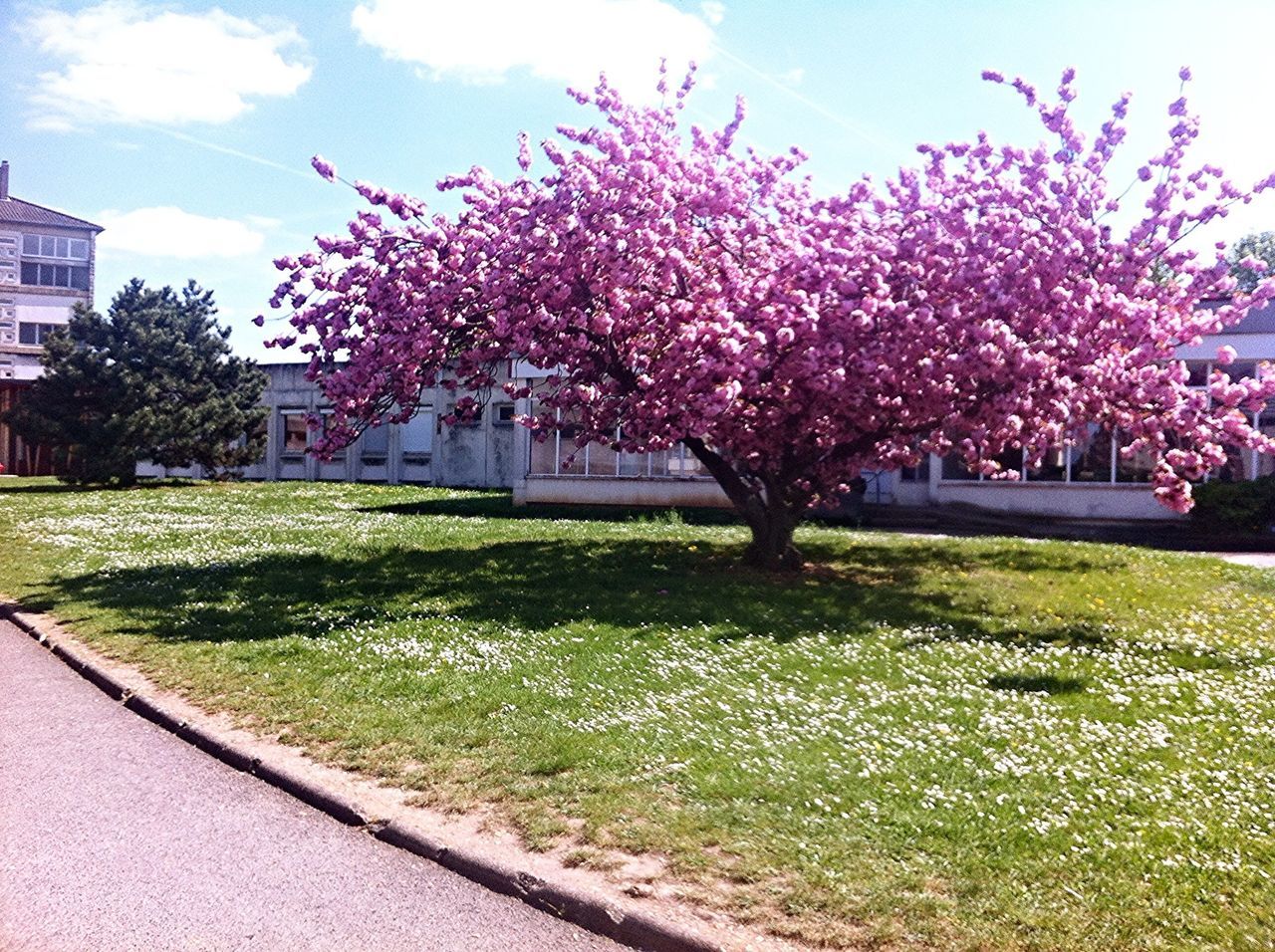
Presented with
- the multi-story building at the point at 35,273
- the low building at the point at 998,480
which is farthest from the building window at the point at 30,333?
the low building at the point at 998,480

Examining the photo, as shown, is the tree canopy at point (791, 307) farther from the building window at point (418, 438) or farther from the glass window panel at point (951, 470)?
the building window at point (418, 438)

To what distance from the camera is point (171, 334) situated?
34312 millimetres

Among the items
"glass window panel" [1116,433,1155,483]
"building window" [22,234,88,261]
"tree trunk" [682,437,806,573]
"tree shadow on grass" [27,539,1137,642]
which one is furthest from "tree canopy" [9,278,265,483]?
"building window" [22,234,88,261]

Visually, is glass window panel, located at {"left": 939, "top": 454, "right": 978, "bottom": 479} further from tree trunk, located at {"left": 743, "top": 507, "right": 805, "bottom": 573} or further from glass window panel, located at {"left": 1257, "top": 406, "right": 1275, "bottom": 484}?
tree trunk, located at {"left": 743, "top": 507, "right": 805, "bottom": 573}

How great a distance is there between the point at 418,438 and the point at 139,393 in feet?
52.5

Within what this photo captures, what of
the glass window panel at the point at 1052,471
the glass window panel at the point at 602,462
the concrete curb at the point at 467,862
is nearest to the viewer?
the concrete curb at the point at 467,862

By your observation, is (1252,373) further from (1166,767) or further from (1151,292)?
(1166,767)

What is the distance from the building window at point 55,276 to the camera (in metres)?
74.4

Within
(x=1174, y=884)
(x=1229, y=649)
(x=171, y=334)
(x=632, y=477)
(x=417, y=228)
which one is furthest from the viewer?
(x=171, y=334)

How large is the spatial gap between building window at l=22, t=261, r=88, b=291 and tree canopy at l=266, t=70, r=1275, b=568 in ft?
223

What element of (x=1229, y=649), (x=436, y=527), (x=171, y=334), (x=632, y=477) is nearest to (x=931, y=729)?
(x=1229, y=649)

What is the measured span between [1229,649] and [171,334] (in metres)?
31.5

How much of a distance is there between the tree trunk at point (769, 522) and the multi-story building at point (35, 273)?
6867 cm

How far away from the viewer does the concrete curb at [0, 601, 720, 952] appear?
472 cm
